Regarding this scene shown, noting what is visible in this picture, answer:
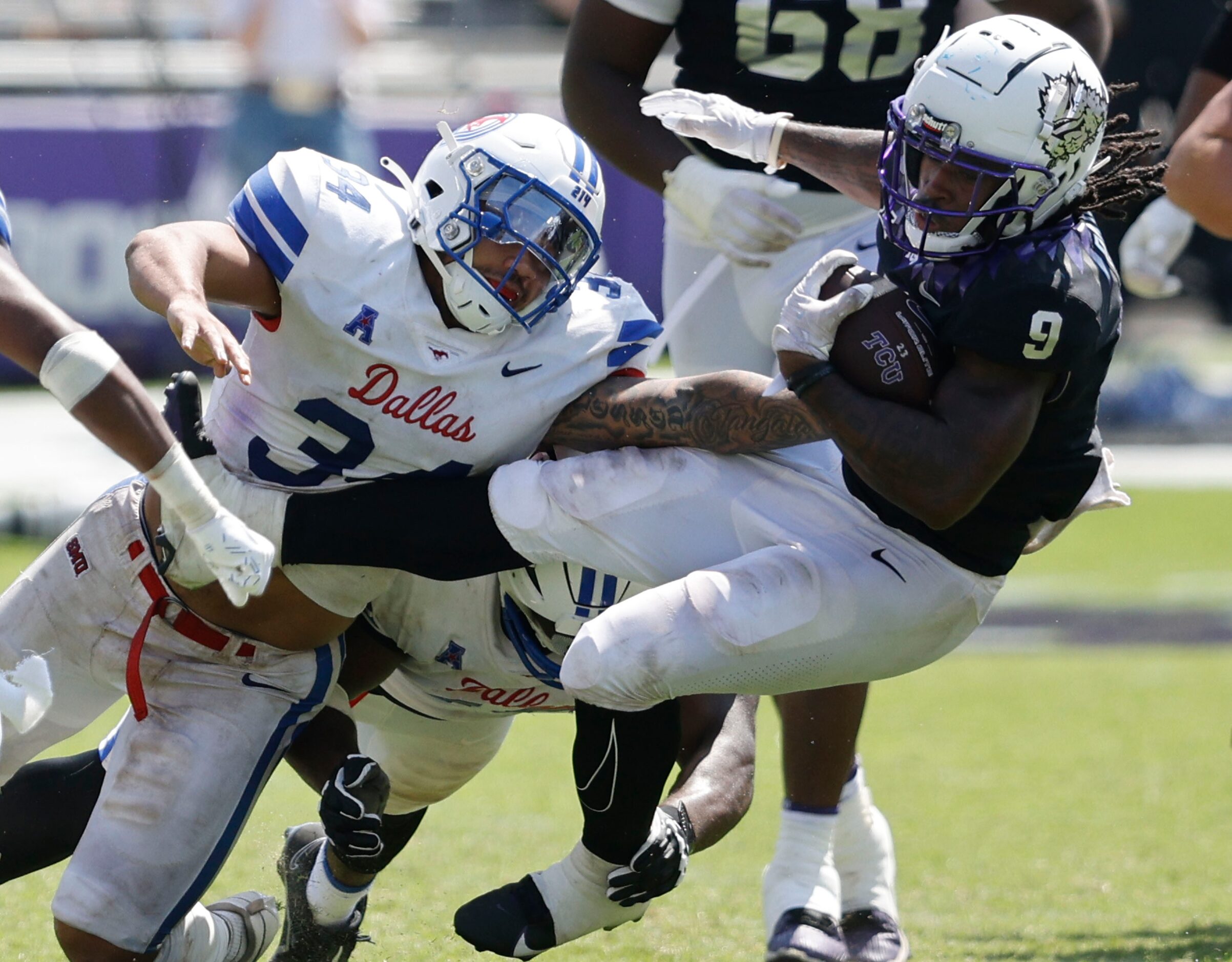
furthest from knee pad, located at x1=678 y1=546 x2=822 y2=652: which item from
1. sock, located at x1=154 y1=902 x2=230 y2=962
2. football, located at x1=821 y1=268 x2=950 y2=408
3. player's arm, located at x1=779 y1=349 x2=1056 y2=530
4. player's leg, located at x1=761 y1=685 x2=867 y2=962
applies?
sock, located at x1=154 y1=902 x2=230 y2=962

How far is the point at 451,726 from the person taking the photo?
3.81 m

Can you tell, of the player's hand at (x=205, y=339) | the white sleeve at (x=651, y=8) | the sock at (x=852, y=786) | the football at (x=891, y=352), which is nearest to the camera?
the player's hand at (x=205, y=339)

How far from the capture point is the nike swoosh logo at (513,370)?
10.7 ft

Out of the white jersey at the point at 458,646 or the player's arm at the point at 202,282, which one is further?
the white jersey at the point at 458,646

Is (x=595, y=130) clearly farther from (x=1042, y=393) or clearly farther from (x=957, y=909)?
(x=957, y=909)

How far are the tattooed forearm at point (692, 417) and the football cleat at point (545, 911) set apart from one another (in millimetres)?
Answer: 753

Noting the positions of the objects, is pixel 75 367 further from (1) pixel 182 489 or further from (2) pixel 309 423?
(2) pixel 309 423

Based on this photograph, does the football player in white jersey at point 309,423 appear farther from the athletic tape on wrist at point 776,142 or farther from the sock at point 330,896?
the athletic tape on wrist at point 776,142

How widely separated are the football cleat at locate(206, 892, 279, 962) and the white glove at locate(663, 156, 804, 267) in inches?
62.5

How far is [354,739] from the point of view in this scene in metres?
3.56

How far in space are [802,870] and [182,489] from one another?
5.17ft

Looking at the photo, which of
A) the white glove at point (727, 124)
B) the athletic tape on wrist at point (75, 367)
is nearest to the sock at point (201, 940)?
the athletic tape on wrist at point (75, 367)

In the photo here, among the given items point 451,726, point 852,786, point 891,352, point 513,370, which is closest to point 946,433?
point 891,352

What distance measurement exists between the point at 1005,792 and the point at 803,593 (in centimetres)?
288
